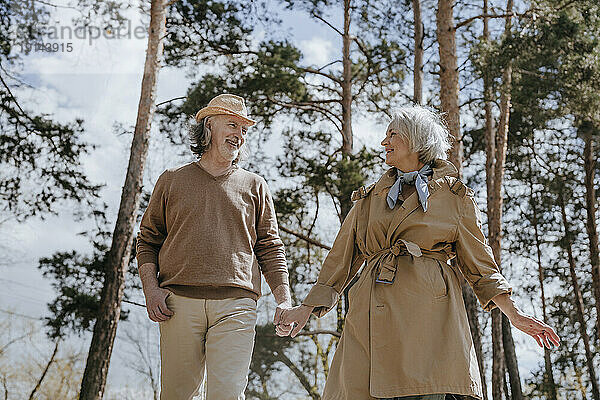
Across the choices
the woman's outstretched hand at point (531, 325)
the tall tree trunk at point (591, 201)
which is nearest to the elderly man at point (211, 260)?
the woman's outstretched hand at point (531, 325)

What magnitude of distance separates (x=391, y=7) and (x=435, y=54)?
3.71ft

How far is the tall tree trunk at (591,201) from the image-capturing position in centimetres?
1256

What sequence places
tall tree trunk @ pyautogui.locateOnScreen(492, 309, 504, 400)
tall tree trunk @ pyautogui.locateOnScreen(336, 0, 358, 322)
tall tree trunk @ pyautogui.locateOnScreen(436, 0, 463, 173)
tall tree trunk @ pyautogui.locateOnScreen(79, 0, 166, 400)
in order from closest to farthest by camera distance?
tall tree trunk @ pyautogui.locateOnScreen(79, 0, 166, 400), tall tree trunk @ pyautogui.locateOnScreen(436, 0, 463, 173), tall tree trunk @ pyautogui.locateOnScreen(492, 309, 504, 400), tall tree trunk @ pyautogui.locateOnScreen(336, 0, 358, 322)

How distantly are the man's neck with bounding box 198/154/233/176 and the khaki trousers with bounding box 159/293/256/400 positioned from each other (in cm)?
61

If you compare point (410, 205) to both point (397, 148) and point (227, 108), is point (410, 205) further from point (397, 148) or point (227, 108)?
point (227, 108)

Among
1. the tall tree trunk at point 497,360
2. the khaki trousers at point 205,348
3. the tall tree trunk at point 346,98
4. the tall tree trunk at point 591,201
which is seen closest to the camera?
the khaki trousers at point 205,348

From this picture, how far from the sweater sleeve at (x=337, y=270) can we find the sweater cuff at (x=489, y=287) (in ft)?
1.58

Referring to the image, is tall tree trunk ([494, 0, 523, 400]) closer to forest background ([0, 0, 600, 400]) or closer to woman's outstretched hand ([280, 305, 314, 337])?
forest background ([0, 0, 600, 400])

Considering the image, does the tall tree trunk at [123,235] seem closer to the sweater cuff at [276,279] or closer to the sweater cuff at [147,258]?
the sweater cuff at [147,258]

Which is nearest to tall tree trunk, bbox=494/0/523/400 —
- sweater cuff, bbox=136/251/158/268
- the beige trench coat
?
the beige trench coat

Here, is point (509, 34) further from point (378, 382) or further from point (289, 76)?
Result: point (378, 382)

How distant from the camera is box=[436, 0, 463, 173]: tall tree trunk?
7.99m

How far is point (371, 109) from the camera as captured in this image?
40.2 ft

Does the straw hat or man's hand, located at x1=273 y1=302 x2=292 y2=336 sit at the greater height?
the straw hat
